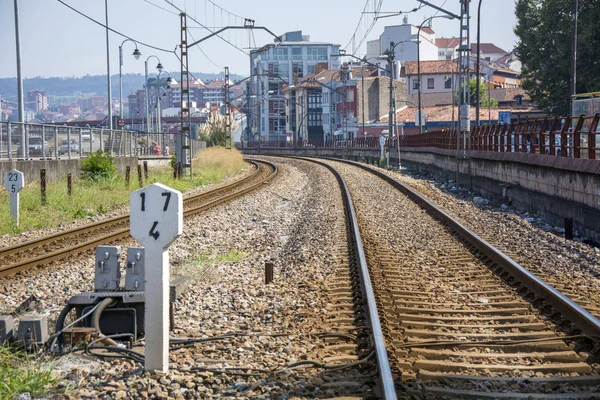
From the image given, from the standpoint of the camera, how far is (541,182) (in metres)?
24.7

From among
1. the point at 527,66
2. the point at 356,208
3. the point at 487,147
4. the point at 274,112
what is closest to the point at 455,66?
the point at 527,66

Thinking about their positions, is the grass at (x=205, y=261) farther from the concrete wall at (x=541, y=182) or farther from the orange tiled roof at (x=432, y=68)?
the orange tiled roof at (x=432, y=68)

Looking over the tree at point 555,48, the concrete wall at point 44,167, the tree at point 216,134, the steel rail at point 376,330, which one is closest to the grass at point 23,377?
the steel rail at point 376,330

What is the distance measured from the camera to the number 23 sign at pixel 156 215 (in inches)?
293

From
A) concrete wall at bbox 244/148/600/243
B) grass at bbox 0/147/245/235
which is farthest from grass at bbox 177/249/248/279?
concrete wall at bbox 244/148/600/243

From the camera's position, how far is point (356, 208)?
24594 millimetres

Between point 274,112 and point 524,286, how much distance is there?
161 meters

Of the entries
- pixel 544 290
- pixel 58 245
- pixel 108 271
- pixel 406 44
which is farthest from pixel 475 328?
pixel 406 44

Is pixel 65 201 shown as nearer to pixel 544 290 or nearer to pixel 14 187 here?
pixel 14 187

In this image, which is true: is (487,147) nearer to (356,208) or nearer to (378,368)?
(356,208)

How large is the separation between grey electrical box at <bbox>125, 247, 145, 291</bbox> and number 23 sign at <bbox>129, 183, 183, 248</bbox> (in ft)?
7.75

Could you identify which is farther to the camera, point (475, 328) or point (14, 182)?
point (14, 182)

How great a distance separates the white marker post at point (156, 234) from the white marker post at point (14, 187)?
1387 cm

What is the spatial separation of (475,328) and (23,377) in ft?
14.9
